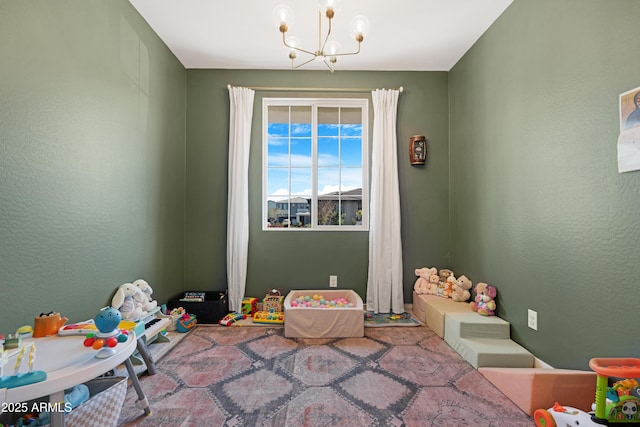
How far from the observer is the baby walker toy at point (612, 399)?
1.27m

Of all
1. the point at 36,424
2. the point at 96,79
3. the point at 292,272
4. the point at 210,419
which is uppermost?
the point at 96,79

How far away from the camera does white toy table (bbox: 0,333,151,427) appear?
3.43ft

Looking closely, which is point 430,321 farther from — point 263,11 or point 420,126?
point 263,11

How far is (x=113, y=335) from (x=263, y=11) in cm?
247

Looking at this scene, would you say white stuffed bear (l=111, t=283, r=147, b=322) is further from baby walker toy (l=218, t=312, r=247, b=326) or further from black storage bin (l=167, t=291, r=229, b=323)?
baby walker toy (l=218, t=312, r=247, b=326)

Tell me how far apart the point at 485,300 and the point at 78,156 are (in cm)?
313

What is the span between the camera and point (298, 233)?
11.0 feet

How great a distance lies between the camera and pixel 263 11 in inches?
93.7

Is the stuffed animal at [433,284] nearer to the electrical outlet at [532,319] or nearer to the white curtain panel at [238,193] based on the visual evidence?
the electrical outlet at [532,319]

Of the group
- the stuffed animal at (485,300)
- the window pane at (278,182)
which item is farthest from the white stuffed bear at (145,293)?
the stuffed animal at (485,300)

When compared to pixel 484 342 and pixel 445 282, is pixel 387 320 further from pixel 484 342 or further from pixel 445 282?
pixel 484 342

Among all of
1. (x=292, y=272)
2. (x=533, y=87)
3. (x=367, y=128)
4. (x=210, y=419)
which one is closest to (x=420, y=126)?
(x=367, y=128)

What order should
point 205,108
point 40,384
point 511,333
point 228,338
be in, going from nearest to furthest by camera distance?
point 40,384 → point 511,333 → point 228,338 → point 205,108

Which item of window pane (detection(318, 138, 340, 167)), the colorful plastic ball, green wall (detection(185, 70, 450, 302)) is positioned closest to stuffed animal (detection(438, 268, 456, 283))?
green wall (detection(185, 70, 450, 302))
